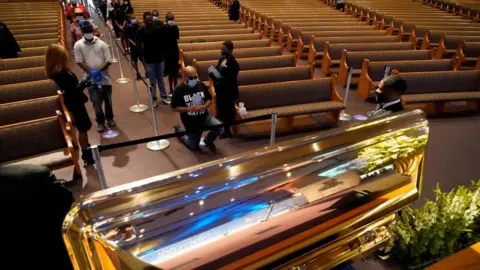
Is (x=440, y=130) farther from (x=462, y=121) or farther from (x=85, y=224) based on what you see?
(x=85, y=224)

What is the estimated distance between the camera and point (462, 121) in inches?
206

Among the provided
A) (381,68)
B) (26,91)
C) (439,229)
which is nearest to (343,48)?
(381,68)

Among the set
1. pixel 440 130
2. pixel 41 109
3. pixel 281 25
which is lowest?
pixel 440 130

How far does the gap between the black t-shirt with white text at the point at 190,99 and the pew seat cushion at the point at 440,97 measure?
3.30 meters

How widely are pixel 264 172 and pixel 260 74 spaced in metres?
4.59

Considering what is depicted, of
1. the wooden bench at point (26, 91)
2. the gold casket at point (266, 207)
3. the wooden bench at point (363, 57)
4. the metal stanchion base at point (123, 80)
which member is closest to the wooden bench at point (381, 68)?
the wooden bench at point (363, 57)

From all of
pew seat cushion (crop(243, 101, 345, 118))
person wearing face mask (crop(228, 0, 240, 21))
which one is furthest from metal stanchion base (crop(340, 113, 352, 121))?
person wearing face mask (crop(228, 0, 240, 21))

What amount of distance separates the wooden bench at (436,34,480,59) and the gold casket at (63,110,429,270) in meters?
8.17

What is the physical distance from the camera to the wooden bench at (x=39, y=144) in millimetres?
3283

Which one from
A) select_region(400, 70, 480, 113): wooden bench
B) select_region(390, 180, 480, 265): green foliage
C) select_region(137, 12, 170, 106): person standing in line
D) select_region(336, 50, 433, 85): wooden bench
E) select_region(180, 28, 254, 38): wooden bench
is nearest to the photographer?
select_region(390, 180, 480, 265): green foliage

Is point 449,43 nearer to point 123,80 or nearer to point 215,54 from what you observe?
point 215,54

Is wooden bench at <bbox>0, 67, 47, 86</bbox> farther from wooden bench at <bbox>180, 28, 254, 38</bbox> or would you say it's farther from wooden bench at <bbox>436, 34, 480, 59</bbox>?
wooden bench at <bbox>436, 34, 480, 59</bbox>

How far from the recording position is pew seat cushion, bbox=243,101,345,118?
4617 mm

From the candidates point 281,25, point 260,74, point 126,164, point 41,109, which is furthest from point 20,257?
point 281,25
